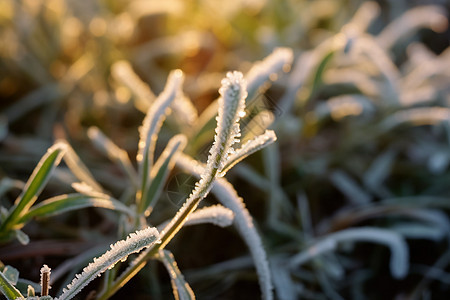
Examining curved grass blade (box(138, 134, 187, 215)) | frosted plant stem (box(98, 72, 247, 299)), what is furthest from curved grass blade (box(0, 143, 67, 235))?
frosted plant stem (box(98, 72, 247, 299))

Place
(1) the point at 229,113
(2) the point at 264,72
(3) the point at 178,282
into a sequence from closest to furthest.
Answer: (1) the point at 229,113 < (3) the point at 178,282 < (2) the point at 264,72

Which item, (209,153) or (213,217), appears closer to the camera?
(213,217)

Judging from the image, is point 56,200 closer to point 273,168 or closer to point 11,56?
point 273,168

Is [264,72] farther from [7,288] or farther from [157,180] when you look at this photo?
[7,288]

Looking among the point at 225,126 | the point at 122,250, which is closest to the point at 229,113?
the point at 225,126

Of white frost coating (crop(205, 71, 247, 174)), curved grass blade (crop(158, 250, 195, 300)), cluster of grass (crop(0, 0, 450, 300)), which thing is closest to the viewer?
white frost coating (crop(205, 71, 247, 174))

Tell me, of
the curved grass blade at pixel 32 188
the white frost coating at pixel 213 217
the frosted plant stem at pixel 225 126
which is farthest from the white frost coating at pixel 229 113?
the curved grass blade at pixel 32 188

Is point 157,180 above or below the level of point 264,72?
below

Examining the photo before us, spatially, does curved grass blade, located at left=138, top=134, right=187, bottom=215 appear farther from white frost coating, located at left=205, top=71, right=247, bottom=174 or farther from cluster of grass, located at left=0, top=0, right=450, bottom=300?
white frost coating, located at left=205, top=71, right=247, bottom=174

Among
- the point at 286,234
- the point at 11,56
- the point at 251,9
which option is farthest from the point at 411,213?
the point at 11,56
